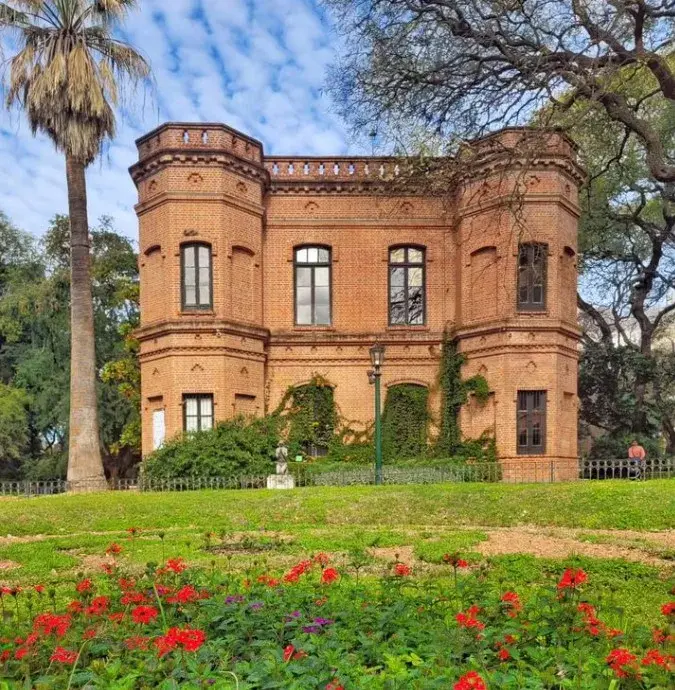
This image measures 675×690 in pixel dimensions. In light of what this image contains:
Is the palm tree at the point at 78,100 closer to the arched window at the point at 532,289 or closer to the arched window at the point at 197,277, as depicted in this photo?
the arched window at the point at 197,277

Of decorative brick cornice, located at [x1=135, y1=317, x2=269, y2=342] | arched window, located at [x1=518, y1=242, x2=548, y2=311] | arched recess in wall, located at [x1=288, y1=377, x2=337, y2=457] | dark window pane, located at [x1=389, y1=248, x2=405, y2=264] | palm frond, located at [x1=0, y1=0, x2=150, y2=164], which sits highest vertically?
palm frond, located at [x1=0, y1=0, x2=150, y2=164]

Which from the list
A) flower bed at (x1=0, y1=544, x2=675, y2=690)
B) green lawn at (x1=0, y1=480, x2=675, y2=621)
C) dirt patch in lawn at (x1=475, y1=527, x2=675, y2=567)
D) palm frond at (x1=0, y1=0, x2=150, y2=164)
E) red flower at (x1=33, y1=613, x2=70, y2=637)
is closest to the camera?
flower bed at (x1=0, y1=544, x2=675, y2=690)

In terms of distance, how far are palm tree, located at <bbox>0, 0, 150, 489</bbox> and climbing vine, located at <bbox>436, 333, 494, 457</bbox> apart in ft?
31.9

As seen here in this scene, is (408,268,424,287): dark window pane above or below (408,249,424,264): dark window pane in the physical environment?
below

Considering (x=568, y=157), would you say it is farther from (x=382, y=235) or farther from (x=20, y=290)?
(x=20, y=290)

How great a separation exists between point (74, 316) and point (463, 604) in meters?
15.4

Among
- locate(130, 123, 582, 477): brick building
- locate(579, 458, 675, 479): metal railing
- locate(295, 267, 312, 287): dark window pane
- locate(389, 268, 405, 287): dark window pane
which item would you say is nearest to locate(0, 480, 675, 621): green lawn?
locate(579, 458, 675, 479): metal railing

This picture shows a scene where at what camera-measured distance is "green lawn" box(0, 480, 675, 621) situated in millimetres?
6629

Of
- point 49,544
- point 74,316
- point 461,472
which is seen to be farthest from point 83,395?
point 461,472

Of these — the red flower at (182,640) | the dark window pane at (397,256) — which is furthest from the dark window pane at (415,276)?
the red flower at (182,640)

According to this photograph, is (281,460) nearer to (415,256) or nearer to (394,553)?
(415,256)

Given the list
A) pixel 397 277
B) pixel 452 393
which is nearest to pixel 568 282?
pixel 452 393

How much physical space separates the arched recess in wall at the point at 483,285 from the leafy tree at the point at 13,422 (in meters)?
16.3

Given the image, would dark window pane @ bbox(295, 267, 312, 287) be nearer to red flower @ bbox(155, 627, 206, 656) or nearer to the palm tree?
the palm tree
